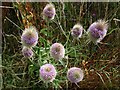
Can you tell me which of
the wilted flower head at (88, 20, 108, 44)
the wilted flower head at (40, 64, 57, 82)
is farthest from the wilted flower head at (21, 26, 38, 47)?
the wilted flower head at (88, 20, 108, 44)

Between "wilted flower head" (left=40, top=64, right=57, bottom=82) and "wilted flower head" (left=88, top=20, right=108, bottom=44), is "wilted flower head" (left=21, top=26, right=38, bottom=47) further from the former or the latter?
"wilted flower head" (left=88, top=20, right=108, bottom=44)

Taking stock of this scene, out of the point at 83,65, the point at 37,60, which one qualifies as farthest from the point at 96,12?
the point at 37,60

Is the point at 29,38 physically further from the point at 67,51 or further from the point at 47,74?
the point at 67,51

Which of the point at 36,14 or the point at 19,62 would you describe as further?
the point at 36,14

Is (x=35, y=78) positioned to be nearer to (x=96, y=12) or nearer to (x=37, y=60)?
(x=37, y=60)

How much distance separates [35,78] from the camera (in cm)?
142

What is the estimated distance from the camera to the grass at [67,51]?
4.48ft

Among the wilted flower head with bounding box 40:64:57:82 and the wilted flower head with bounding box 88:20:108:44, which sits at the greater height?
the wilted flower head with bounding box 88:20:108:44

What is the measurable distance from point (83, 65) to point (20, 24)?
1.30ft

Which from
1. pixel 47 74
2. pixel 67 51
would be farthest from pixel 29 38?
pixel 67 51

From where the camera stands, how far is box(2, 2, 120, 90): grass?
1.37m

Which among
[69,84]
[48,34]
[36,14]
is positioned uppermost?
[36,14]

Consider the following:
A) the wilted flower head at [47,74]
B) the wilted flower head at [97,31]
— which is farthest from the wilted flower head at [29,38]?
the wilted flower head at [97,31]

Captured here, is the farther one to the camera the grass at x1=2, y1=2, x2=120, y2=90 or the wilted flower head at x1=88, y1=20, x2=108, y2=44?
the grass at x1=2, y1=2, x2=120, y2=90
